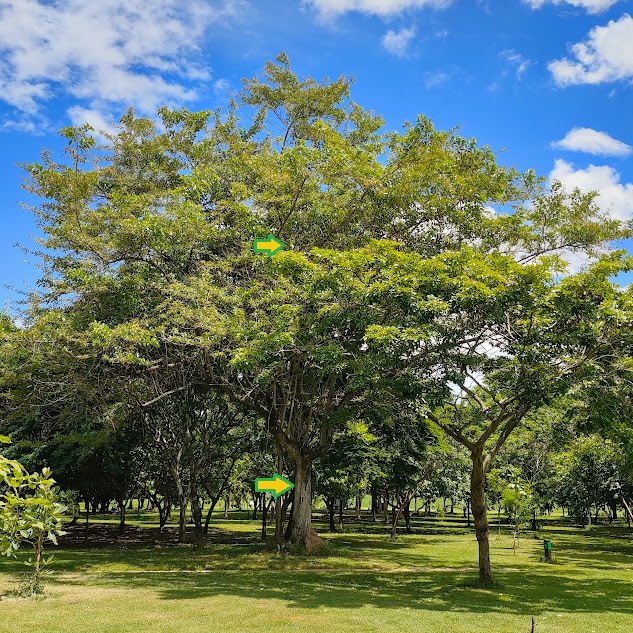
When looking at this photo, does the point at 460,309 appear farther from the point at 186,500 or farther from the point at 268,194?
the point at 186,500

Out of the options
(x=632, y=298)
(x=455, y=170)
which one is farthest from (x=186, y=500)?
(x=632, y=298)

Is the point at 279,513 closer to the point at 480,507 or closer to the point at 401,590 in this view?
the point at 401,590

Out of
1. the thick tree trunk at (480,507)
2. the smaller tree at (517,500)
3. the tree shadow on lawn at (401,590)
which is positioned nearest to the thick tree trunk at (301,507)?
the tree shadow on lawn at (401,590)

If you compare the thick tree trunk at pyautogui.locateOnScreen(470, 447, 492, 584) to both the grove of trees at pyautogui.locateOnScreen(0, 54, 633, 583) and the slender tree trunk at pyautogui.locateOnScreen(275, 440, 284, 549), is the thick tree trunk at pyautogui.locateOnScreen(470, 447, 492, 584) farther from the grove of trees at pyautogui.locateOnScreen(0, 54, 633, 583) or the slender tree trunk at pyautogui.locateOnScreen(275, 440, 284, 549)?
the slender tree trunk at pyautogui.locateOnScreen(275, 440, 284, 549)

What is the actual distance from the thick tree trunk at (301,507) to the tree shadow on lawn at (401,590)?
378cm

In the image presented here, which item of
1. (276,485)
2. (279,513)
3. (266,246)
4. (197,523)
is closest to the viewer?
(266,246)

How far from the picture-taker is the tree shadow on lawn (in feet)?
37.5

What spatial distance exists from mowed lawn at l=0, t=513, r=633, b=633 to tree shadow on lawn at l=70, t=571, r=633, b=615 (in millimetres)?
26

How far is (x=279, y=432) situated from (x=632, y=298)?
1132cm

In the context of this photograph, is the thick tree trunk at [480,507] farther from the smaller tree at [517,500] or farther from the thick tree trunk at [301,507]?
the smaller tree at [517,500]

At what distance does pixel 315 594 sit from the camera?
12375 mm

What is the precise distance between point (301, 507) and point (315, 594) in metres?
7.67

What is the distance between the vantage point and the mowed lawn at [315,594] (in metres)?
9.37

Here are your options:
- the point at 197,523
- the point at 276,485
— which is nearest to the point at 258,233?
the point at 276,485
